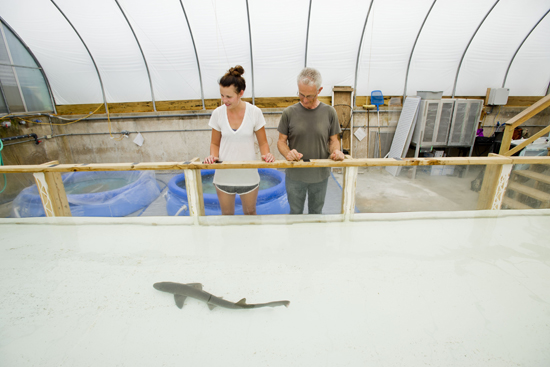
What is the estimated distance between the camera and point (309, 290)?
1481 millimetres

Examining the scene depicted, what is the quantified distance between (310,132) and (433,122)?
567cm

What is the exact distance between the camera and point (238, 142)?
212cm

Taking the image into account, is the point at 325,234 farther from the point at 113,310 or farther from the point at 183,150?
the point at 183,150

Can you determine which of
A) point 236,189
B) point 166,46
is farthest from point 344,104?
point 236,189

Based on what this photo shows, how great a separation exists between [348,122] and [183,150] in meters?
4.78

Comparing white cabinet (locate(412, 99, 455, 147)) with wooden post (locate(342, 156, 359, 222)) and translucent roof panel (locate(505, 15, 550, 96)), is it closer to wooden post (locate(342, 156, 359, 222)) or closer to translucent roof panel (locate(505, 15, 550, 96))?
translucent roof panel (locate(505, 15, 550, 96))

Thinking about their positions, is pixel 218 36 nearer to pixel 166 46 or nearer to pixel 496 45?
pixel 166 46

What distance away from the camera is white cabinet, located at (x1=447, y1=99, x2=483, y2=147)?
6239 mm

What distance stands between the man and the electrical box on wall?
7000mm

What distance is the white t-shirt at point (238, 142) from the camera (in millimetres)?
2064

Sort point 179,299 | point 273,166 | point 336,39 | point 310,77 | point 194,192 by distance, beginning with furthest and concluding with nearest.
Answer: point 336,39 → point 194,192 → point 273,166 → point 310,77 → point 179,299

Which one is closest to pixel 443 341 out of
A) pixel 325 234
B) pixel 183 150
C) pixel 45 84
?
pixel 325 234

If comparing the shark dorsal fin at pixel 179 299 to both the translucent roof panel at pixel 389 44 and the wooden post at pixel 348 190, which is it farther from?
the translucent roof panel at pixel 389 44

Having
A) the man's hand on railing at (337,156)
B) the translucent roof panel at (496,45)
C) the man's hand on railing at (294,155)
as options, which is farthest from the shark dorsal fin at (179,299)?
the translucent roof panel at (496,45)
